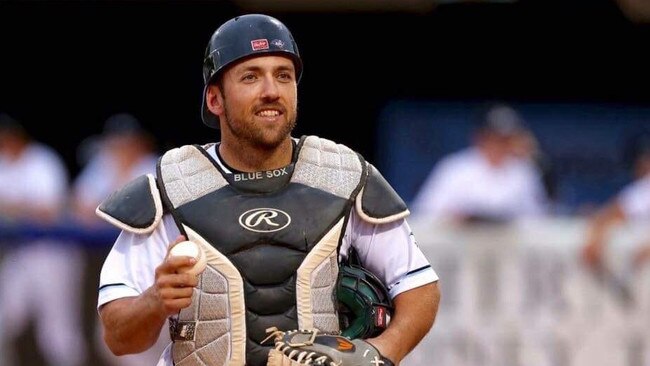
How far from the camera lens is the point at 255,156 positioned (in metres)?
4.82

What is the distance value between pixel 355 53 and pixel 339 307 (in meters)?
10.1

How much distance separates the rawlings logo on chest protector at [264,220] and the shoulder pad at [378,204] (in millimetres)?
251

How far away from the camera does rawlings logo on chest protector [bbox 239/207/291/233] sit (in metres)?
4.71

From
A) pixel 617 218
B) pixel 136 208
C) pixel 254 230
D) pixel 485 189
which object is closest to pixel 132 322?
pixel 136 208

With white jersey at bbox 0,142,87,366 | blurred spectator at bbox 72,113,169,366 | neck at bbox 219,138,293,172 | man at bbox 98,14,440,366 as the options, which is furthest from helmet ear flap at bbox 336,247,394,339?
blurred spectator at bbox 72,113,169,366

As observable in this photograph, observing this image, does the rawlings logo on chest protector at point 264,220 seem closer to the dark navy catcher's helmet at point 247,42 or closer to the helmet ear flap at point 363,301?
the helmet ear flap at point 363,301

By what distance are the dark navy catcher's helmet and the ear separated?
0.15ft

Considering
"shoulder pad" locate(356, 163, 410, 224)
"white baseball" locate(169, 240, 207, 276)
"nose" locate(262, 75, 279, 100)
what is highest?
"nose" locate(262, 75, 279, 100)

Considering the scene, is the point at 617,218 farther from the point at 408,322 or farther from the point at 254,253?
the point at 254,253

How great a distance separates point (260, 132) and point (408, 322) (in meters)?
0.78

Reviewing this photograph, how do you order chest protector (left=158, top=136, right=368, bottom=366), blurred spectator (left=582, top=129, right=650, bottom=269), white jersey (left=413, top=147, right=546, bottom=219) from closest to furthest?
1. chest protector (left=158, top=136, right=368, bottom=366)
2. blurred spectator (left=582, top=129, right=650, bottom=269)
3. white jersey (left=413, top=147, right=546, bottom=219)

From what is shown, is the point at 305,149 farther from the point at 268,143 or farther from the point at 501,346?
the point at 501,346

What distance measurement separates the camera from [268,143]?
187 inches

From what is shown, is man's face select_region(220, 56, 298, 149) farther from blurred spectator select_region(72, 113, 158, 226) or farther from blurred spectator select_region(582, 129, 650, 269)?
blurred spectator select_region(72, 113, 158, 226)
